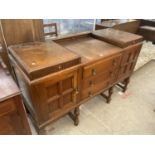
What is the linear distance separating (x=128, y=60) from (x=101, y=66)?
55 centimetres

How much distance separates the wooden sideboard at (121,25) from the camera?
97.9 inches

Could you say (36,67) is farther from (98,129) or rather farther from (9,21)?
(98,129)

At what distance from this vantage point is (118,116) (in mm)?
1867

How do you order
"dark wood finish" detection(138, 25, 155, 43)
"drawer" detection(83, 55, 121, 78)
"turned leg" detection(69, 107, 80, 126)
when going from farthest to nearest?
1. "dark wood finish" detection(138, 25, 155, 43)
2. "turned leg" detection(69, 107, 80, 126)
3. "drawer" detection(83, 55, 121, 78)

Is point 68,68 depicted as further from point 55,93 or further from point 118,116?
point 118,116

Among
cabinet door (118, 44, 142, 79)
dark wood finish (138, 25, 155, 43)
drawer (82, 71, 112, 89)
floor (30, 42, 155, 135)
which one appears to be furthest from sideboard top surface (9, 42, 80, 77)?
dark wood finish (138, 25, 155, 43)

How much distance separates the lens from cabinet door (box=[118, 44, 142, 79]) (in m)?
1.66

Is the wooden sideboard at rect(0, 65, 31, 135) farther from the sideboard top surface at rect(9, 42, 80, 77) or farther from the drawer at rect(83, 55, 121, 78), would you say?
the drawer at rect(83, 55, 121, 78)

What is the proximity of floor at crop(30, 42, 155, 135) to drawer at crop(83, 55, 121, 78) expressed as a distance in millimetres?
687

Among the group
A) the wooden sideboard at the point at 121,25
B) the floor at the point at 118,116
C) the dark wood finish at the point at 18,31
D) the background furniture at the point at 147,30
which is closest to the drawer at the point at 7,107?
the dark wood finish at the point at 18,31

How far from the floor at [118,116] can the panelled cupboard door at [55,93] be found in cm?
44

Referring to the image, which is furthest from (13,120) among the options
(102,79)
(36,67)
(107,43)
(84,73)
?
(107,43)

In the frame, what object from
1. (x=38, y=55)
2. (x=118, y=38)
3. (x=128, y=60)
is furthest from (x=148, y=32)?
(x=38, y=55)
